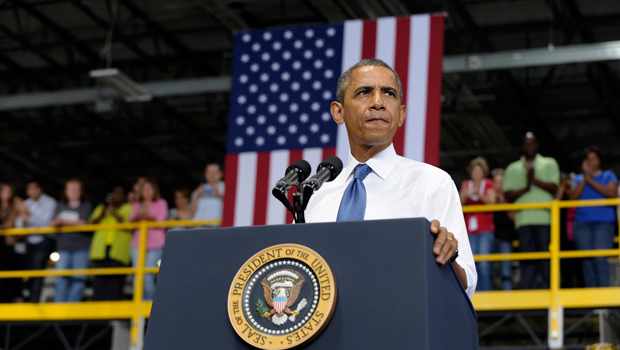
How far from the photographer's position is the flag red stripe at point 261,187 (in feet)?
23.1

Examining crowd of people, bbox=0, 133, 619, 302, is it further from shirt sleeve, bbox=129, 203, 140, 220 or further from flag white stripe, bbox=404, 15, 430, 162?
flag white stripe, bbox=404, 15, 430, 162

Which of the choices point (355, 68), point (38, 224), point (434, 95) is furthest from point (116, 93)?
point (355, 68)

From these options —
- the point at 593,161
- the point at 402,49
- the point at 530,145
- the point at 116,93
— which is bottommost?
A: the point at 593,161

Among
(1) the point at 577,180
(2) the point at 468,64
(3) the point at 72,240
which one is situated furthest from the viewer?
(2) the point at 468,64

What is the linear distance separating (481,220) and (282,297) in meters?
6.40

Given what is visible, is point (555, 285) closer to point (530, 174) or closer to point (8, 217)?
point (530, 174)

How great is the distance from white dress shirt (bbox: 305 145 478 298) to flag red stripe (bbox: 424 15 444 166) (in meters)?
4.16

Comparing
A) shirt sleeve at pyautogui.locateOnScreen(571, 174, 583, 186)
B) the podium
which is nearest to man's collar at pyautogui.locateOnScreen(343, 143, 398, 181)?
the podium

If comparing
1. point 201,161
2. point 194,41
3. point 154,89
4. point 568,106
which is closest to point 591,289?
point 154,89

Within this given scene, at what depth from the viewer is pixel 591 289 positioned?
7.70 meters

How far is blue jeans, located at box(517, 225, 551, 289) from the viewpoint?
7.52 metres

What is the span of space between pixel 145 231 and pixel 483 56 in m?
5.29

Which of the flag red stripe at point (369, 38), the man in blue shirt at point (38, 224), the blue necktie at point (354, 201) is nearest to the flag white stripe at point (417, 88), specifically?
the flag red stripe at point (369, 38)

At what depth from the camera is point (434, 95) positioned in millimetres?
6629
